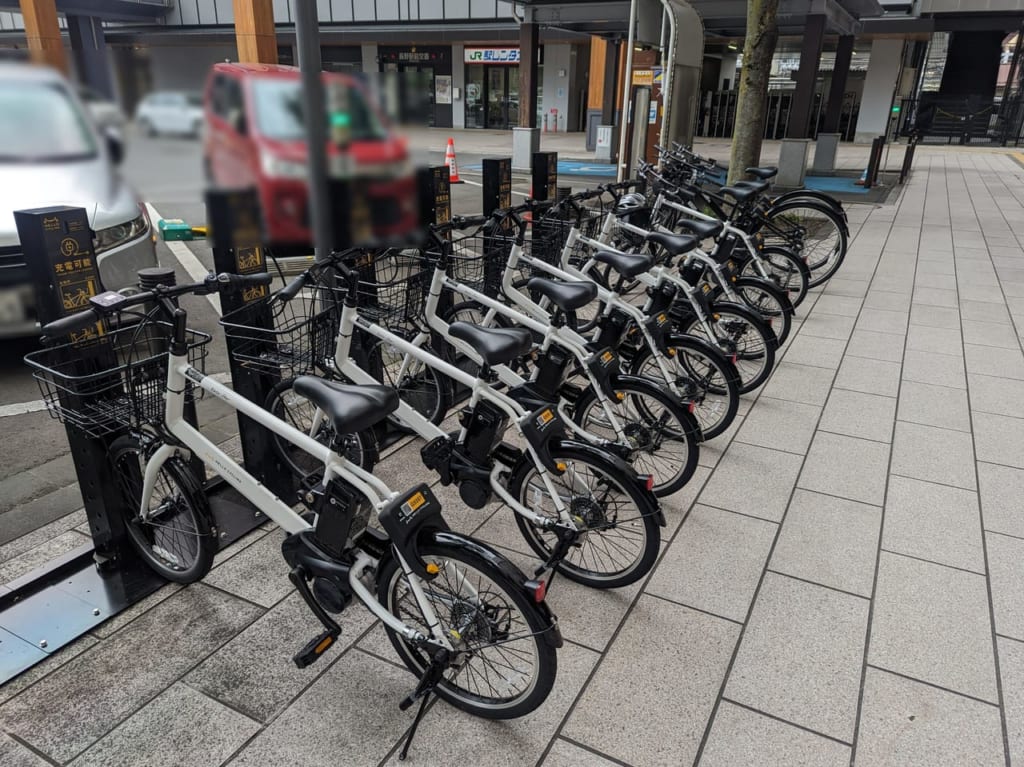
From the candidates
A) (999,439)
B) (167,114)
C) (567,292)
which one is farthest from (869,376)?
(167,114)

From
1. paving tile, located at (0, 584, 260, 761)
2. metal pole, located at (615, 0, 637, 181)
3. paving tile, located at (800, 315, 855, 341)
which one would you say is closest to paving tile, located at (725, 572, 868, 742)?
paving tile, located at (0, 584, 260, 761)

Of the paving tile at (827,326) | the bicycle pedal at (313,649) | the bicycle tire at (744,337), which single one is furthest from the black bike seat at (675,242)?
the bicycle pedal at (313,649)

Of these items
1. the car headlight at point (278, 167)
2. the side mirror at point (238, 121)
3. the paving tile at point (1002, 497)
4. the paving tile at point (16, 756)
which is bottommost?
the paving tile at point (16, 756)

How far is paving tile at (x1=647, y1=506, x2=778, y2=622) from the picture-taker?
2.79 metres

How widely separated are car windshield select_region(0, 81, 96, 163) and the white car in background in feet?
0.14

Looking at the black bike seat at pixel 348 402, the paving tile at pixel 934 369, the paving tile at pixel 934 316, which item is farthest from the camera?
the paving tile at pixel 934 316

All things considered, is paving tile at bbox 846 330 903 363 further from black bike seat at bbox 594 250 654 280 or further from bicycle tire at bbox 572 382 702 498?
bicycle tire at bbox 572 382 702 498

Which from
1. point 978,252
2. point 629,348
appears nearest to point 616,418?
point 629,348

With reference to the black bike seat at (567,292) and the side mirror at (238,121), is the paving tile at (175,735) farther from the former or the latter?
the side mirror at (238,121)

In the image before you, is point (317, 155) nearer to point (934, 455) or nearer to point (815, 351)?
point (934, 455)

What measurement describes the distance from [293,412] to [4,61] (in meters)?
3.09

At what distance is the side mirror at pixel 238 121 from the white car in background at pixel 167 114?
0.08 feet

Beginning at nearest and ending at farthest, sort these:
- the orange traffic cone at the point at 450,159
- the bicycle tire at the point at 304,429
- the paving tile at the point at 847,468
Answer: the bicycle tire at the point at 304,429
the paving tile at the point at 847,468
the orange traffic cone at the point at 450,159

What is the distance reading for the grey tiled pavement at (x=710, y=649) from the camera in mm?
2156
